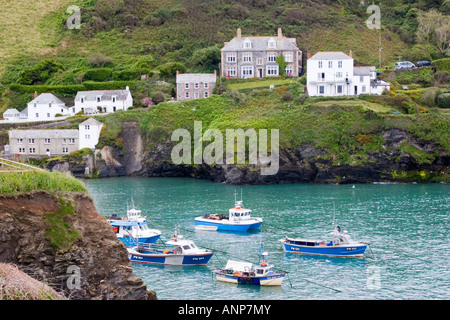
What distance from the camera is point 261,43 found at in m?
129

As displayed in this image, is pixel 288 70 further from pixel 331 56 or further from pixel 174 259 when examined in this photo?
pixel 174 259

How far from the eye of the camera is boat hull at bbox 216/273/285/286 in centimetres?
4847

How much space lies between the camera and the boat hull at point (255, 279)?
48.5 m

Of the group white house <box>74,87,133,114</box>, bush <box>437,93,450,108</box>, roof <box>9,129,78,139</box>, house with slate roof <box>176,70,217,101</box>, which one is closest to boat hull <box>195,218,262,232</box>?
roof <box>9,129,78,139</box>

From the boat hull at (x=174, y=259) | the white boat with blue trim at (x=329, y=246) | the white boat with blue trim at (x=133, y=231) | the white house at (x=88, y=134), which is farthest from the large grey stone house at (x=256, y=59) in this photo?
the boat hull at (x=174, y=259)

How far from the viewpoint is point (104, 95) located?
123500 millimetres

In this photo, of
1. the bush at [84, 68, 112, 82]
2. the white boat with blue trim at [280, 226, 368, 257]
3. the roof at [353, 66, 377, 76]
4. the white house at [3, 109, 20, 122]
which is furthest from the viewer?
the bush at [84, 68, 112, 82]

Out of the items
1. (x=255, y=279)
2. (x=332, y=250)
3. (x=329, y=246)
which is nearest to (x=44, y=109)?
(x=329, y=246)

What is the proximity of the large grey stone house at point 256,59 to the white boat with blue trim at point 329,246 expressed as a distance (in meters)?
72.7

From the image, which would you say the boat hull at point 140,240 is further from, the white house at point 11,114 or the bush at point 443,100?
the white house at point 11,114

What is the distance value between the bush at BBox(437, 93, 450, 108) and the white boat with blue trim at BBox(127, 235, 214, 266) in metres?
68.0

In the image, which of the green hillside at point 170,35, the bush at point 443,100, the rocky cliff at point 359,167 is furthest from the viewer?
the green hillside at point 170,35

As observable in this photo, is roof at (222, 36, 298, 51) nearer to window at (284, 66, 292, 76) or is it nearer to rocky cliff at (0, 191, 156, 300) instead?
window at (284, 66, 292, 76)
